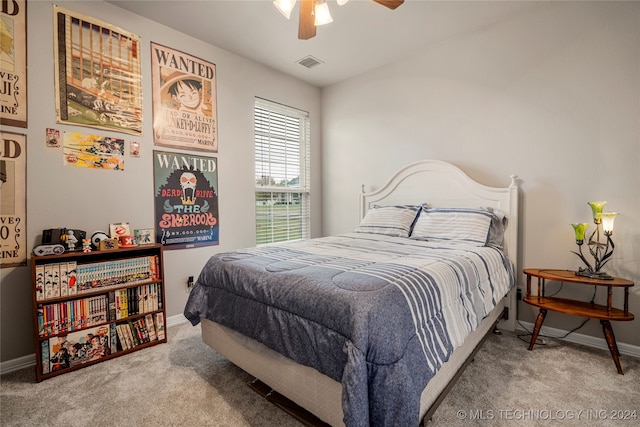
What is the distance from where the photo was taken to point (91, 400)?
1695mm

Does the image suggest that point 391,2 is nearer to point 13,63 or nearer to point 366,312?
point 366,312

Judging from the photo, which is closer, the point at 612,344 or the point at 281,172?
the point at 612,344

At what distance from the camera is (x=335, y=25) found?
2.73m

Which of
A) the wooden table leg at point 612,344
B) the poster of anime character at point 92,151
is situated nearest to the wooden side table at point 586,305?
the wooden table leg at point 612,344

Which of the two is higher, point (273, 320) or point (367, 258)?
point (367, 258)

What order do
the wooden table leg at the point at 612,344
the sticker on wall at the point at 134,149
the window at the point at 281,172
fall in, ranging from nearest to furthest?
the wooden table leg at the point at 612,344 → the sticker on wall at the point at 134,149 → the window at the point at 281,172

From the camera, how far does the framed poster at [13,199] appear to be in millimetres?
1978

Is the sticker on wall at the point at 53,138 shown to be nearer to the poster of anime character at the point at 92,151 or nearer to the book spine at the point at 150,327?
the poster of anime character at the point at 92,151

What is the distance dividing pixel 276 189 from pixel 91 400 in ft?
8.44

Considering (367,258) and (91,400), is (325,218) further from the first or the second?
(91,400)

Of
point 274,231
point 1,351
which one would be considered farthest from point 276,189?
point 1,351

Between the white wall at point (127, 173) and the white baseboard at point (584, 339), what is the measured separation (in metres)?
2.82

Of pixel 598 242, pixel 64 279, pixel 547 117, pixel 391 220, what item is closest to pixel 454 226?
pixel 391 220

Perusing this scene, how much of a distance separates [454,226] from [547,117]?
1.17 metres
